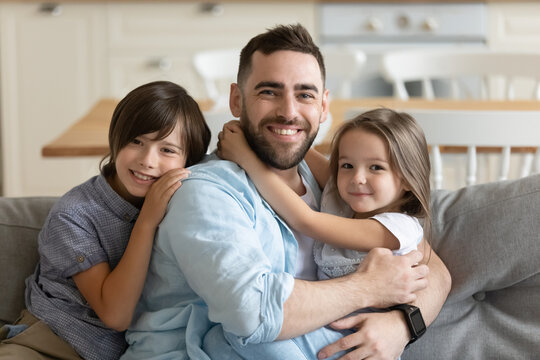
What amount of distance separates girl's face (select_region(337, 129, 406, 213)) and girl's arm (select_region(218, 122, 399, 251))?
67mm

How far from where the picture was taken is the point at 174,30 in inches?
173

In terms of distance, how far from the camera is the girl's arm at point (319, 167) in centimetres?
175

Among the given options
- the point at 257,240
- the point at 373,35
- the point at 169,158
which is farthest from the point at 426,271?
the point at 373,35

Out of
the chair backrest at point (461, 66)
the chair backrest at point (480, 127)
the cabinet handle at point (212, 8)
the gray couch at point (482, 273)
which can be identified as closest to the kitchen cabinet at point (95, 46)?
the cabinet handle at point (212, 8)

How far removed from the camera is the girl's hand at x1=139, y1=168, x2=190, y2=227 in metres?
1.40

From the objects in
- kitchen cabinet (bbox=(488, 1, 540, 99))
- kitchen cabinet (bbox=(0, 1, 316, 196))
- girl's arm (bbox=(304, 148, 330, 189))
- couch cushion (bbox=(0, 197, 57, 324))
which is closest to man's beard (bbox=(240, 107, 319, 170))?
girl's arm (bbox=(304, 148, 330, 189))

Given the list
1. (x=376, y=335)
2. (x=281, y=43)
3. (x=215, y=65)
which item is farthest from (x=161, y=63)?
(x=376, y=335)

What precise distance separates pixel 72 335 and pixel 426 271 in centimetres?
71

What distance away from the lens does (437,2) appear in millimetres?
4387

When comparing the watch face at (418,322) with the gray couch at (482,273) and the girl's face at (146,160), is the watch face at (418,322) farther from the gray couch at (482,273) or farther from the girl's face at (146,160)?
the girl's face at (146,160)

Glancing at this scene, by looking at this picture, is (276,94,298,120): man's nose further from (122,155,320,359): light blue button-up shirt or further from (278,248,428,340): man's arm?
(278,248,428,340): man's arm

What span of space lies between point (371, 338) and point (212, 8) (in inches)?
128

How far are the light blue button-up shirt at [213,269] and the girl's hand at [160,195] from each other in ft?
0.05

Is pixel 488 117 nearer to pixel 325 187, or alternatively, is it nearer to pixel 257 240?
pixel 325 187
